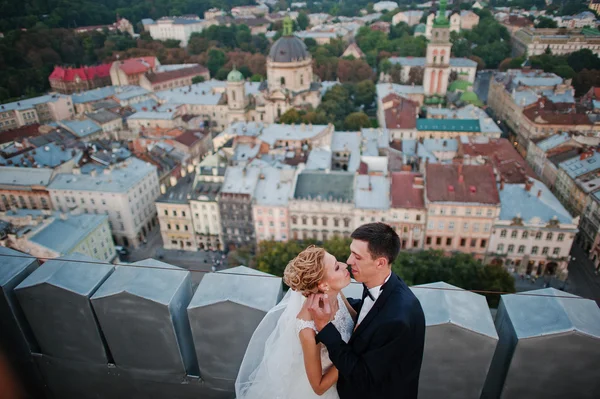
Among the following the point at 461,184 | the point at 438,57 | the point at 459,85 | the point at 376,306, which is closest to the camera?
the point at 376,306

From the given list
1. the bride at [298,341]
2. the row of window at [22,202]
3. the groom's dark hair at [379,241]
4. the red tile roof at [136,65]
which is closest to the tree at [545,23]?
the red tile roof at [136,65]

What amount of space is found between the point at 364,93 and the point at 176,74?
116ft

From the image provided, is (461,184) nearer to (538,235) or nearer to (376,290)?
(538,235)

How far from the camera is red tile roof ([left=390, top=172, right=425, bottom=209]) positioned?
28.9m

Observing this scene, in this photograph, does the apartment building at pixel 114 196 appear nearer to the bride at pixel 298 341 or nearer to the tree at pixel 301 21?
the bride at pixel 298 341

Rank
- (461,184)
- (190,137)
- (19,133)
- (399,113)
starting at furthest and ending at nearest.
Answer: (19,133), (399,113), (190,137), (461,184)

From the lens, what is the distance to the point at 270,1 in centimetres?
16150

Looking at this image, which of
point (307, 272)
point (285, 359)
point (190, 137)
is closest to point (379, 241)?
point (307, 272)

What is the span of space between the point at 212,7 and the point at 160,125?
93638mm

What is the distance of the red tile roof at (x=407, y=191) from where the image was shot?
28.9 meters

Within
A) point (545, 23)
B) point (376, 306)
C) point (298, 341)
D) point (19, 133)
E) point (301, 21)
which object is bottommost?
point (19, 133)

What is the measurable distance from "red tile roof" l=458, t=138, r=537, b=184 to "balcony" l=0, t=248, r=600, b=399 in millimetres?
30242

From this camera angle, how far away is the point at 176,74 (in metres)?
77.7

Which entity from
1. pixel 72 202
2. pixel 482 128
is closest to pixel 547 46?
pixel 482 128
